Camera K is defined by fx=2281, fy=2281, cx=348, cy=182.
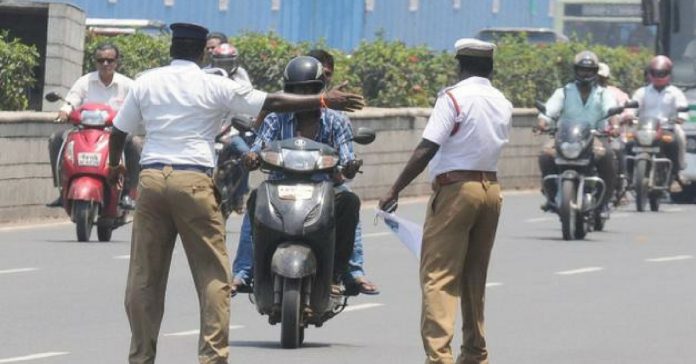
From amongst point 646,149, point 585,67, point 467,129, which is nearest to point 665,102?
point 646,149

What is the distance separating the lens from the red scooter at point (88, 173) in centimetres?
1869

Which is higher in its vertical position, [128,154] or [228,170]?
[128,154]

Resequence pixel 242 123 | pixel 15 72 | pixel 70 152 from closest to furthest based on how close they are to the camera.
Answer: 1. pixel 242 123
2. pixel 70 152
3. pixel 15 72

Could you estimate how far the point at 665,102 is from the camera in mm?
26750

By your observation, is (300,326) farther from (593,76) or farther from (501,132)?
(593,76)

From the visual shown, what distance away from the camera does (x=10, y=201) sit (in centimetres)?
2098

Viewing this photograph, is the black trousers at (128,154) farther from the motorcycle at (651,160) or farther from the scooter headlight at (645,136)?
the scooter headlight at (645,136)

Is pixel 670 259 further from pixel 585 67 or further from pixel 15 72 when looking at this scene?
pixel 15 72

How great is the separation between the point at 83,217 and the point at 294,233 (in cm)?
730

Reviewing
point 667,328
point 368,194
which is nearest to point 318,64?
point 667,328

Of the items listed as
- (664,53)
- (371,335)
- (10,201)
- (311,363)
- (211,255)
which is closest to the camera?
(211,255)

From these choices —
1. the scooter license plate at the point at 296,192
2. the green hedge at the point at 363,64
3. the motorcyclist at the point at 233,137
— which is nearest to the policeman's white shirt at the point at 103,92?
the motorcyclist at the point at 233,137

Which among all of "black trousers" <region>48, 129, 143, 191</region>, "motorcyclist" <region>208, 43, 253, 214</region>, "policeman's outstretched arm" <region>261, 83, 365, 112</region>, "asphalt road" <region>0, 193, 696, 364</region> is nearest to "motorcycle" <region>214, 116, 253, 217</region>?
"motorcyclist" <region>208, 43, 253, 214</region>

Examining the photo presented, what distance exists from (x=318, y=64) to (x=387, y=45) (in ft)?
62.5
